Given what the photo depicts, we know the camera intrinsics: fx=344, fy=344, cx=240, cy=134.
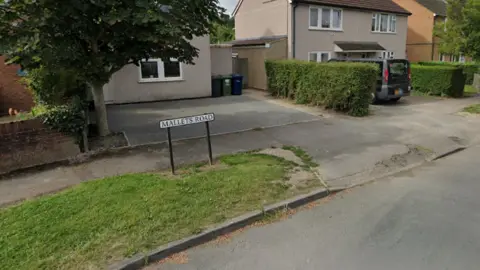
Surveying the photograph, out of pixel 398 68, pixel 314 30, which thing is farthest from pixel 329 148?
pixel 314 30

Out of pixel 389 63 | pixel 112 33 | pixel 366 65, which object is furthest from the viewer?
pixel 389 63

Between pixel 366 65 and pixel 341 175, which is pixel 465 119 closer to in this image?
pixel 366 65

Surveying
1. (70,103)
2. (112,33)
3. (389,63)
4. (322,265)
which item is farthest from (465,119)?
(70,103)

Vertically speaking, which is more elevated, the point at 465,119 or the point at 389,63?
the point at 389,63

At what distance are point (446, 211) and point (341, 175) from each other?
183cm

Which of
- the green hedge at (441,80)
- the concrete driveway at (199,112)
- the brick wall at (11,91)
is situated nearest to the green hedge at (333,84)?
the concrete driveway at (199,112)

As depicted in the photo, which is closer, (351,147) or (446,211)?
(446,211)

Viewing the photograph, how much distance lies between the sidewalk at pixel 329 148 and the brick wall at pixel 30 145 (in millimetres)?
443

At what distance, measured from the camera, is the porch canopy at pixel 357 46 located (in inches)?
841

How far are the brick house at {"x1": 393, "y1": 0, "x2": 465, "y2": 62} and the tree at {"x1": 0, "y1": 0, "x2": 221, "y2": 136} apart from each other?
28.9 m

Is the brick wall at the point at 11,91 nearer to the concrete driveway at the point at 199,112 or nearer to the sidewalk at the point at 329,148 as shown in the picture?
the concrete driveway at the point at 199,112

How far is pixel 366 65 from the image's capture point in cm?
1122

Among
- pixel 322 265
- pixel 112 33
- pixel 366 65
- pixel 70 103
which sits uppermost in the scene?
pixel 112 33

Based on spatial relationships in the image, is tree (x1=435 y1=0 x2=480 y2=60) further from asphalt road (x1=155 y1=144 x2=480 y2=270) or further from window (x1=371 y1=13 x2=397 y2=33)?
asphalt road (x1=155 y1=144 x2=480 y2=270)
